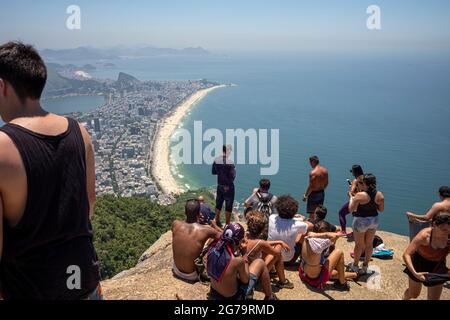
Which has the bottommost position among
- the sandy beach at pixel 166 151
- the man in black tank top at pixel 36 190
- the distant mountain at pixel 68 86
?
the sandy beach at pixel 166 151

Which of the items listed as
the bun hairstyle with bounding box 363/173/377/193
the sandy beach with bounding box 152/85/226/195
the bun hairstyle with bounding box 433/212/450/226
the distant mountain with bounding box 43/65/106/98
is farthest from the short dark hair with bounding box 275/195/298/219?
the distant mountain with bounding box 43/65/106/98

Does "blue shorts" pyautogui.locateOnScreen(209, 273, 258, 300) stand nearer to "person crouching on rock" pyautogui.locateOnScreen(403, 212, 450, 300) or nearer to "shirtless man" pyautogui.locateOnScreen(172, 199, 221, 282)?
"shirtless man" pyautogui.locateOnScreen(172, 199, 221, 282)

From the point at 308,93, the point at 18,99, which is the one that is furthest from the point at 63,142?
the point at 308,93

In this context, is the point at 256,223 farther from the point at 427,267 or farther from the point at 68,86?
the point at 68,86

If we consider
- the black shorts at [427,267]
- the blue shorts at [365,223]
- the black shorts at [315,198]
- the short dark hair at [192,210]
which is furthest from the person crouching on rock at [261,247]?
the black shorts at [315,198]

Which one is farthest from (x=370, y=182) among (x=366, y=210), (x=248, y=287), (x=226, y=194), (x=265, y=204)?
(x=226, y=194)

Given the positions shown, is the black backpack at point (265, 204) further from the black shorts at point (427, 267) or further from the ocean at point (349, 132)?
the ocean at point (349, 132)
